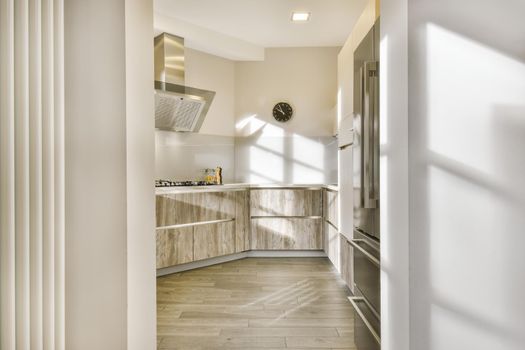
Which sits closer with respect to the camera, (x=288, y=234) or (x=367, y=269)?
(x=367, y=269)

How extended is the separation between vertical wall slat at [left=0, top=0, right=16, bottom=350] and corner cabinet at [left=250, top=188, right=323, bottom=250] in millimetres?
3369

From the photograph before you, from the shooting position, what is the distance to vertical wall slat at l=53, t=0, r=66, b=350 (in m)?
1.20

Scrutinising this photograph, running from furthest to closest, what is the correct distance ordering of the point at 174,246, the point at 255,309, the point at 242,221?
the point at 242,221
the point at 174,246
the point at 255,309

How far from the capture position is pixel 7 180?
1133mm

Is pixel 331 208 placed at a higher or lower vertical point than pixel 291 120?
lower

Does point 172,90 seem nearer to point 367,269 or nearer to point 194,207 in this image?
point 194,207

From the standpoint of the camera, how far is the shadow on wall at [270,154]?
501cm

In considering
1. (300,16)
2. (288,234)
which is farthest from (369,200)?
(300,16)

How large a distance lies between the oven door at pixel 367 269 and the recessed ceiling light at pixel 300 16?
112 inches

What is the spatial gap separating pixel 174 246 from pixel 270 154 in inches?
78.7

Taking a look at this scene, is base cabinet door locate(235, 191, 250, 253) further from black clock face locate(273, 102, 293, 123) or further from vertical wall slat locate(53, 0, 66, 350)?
vertical wall slat locate(53, 0, 66, 350)

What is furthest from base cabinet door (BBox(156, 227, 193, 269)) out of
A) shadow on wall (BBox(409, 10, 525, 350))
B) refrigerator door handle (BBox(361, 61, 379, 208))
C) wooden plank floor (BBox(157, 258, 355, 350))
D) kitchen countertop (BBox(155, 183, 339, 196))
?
shadow on wall (BBox(409, 10, 525, 350))

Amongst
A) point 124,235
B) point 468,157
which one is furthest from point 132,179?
point 468,157

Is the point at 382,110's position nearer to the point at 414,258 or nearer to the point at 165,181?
the point at 414,258
